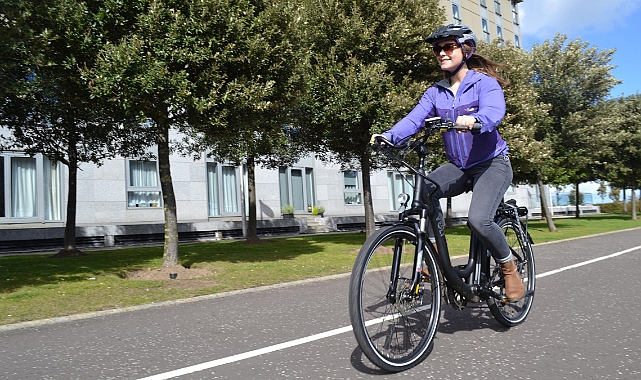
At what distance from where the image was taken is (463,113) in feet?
13.2

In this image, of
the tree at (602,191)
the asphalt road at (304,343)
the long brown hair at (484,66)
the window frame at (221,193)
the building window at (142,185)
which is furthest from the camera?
the tree at (602,191)

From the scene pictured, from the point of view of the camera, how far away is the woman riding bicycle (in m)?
3.97

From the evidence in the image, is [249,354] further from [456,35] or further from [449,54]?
[456,35]

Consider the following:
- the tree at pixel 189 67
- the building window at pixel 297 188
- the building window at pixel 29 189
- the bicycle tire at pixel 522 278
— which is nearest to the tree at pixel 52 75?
the tree at pixel 189 67

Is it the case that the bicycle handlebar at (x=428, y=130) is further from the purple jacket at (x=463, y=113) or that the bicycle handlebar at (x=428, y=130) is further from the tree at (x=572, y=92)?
the tree at (x=572, y=92)

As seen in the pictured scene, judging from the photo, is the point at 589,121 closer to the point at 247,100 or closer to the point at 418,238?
the point at 247,100

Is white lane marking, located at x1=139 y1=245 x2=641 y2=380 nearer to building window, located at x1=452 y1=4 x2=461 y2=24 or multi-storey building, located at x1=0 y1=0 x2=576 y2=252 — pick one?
multi-storey building, located at x1=0 y1=0 x2=576 y2=252

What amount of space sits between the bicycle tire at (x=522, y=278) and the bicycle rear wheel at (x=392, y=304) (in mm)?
846

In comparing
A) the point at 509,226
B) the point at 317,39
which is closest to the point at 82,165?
the point at 317,39

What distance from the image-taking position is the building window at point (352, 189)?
3262cm

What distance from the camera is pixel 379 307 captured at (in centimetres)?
338

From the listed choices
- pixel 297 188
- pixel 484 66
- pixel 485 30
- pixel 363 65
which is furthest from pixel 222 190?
pixel 485 30

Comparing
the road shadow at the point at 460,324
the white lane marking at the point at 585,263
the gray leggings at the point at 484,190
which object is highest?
the gray leggings at the point at 484,190

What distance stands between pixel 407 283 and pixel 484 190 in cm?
106
